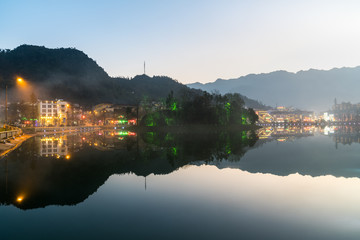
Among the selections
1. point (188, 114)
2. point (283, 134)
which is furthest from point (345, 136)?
point (188, 114)

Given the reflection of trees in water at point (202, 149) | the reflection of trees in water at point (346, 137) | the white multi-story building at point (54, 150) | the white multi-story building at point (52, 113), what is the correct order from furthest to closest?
the white multi-story building at point (52, 113)
the reflection of trees in water at point (346, 137)
the white multi-story building at point (54, 150)
the reflection of trees in water at point (202, 149)

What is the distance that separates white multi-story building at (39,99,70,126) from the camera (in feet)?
541

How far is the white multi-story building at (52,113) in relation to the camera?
164875 mm

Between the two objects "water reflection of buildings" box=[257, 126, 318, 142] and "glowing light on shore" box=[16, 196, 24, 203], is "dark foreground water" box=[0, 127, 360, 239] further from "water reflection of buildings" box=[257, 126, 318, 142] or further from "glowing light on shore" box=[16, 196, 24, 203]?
"water reflection of buildings" box=[257, 126, 318, 142]

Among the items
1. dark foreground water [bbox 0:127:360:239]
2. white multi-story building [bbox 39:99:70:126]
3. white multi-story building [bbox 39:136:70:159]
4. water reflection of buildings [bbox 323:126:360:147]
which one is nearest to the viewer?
dark foreground water [bbox 0:127:360:239]

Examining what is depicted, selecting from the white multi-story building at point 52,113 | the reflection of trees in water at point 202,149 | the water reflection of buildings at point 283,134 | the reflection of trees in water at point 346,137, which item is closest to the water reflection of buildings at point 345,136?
the reflection of trees in water at point 346,137

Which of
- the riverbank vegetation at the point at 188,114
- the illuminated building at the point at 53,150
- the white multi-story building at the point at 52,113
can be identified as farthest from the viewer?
the white multi-story building at the point at 52,113

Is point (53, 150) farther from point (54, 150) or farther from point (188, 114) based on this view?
point (188, 114)

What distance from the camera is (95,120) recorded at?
182m

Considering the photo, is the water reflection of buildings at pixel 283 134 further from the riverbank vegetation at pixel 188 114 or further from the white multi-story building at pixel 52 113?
the white multi-story building at pixel 52 113

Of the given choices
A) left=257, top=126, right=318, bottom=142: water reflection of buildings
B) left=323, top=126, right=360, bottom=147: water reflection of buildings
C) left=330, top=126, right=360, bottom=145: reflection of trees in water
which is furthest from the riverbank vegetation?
left=330, top=126, right=360, bottom=145: reflection of trees in water

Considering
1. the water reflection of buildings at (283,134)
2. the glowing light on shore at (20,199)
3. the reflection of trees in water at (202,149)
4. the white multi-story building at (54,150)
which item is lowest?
the water reflection of buildings at (283,134)

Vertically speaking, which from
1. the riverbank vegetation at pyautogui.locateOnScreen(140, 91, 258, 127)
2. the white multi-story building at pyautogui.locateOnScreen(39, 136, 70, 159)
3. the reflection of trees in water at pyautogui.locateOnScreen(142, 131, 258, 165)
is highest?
the riverbank vegetation at pyautogui.locateOnScreen(140, 91, 258, 127)

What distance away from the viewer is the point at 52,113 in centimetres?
16962
